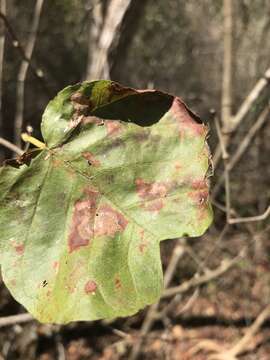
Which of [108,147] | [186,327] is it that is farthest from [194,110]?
[108,147]

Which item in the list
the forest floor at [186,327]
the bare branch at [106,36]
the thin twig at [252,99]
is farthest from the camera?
the forest floor at [186,327]

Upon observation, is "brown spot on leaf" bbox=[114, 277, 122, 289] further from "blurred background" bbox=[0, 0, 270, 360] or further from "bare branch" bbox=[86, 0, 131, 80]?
"bare branch" bbox=[86, 0, 131, 80]

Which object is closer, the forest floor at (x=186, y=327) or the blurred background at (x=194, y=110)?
the blurred background at (x=194, y=110)

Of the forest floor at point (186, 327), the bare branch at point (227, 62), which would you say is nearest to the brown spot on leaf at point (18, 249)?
the bare branch at point (227, 62)

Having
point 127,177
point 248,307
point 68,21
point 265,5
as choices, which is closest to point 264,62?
point 265,5

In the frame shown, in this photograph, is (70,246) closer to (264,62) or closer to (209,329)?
(209,329)

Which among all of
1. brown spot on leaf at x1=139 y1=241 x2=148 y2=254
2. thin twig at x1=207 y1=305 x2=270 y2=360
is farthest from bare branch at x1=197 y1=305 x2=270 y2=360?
brown spot on leaf at x1=139 y1=241 x2=148 y2=254

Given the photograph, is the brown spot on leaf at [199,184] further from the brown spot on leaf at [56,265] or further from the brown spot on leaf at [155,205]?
the brown spot on leaf at [56,265]
